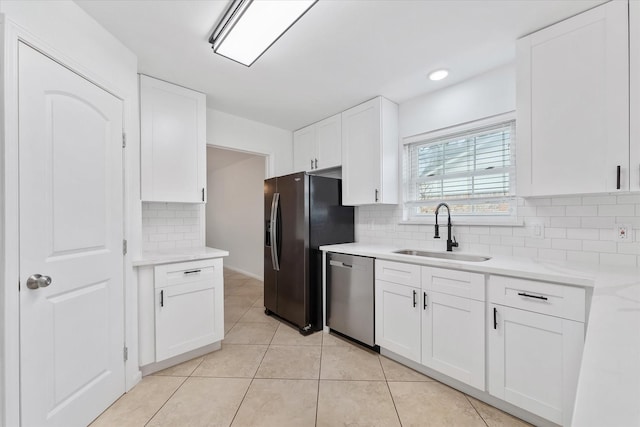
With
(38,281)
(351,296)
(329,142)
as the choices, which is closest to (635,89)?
(351,296)

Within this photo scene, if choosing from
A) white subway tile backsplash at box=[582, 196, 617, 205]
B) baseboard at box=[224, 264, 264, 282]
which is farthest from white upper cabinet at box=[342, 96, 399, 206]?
baseboard at box=[224, 264, 264, 282]

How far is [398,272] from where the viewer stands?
87.6 inches

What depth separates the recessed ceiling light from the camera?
2.31 metres

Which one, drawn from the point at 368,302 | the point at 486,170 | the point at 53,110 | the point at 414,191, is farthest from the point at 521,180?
the point at 53,110

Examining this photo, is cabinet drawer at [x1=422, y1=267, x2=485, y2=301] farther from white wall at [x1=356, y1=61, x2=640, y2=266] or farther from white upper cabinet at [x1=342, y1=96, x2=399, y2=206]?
white upper cabinet at [x1=342, y1=96, x2=399, y2=206]

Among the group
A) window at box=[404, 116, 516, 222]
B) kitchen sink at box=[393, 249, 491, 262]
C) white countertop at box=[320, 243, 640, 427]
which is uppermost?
window at box=[404, 116, 516, 222]

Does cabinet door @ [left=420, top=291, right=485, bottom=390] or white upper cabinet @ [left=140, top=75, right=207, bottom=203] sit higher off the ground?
white upper cabinet @ [left=140, top=75, right=207, bottom=203]

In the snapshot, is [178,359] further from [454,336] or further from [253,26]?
[253,26]

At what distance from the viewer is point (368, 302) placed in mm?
2447

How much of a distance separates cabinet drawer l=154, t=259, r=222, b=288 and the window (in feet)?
6.76

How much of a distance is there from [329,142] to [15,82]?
262 cm

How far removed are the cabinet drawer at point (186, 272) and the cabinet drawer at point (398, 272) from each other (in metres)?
1.45

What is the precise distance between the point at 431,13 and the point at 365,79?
0.84 m

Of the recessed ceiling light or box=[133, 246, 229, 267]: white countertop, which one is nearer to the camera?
box=[133, 246, 229, 267]: white countertop
